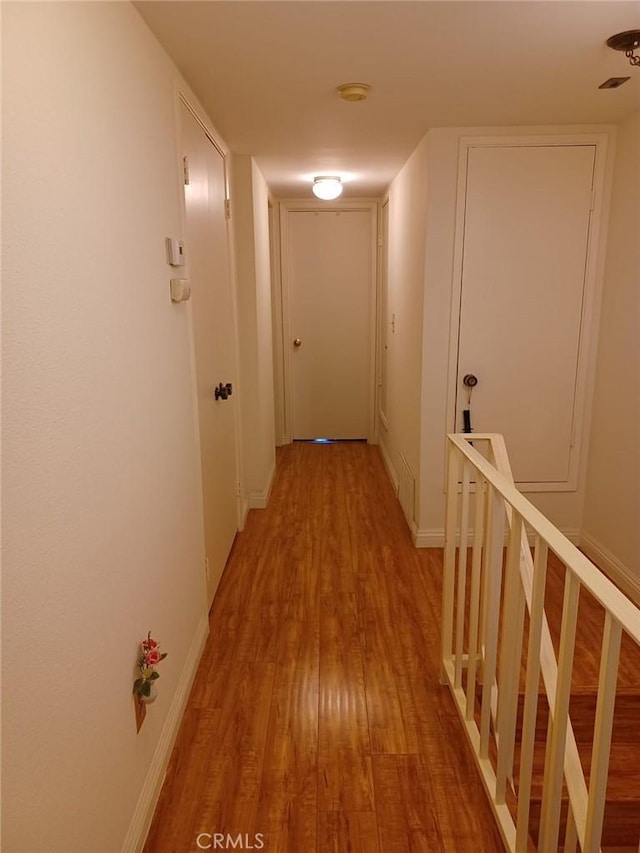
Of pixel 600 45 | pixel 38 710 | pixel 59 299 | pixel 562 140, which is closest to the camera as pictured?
pixel 38 710

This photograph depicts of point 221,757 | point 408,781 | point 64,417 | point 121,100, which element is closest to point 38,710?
point 64,417

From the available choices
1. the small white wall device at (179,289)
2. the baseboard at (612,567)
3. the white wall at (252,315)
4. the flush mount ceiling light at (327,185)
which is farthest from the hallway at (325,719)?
the flush mount ceiling light at (327,185)

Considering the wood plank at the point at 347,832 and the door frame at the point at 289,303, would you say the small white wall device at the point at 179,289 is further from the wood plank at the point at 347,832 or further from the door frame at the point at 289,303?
the door frame at the point at 289,303

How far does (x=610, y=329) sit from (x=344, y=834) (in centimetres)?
256

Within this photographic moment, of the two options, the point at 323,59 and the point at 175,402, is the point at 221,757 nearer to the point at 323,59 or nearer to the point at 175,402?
the point at 175,402

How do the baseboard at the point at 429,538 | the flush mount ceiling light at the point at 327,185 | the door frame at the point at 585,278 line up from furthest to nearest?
the flush mount ceiling light at the point at 327,185, the baseboard at the point at 429,538, the door frame at the point at 585,278

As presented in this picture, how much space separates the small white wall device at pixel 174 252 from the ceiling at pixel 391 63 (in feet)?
1.98

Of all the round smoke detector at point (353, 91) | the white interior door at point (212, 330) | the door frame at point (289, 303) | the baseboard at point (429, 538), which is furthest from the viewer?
the door frame at point (289, 303)

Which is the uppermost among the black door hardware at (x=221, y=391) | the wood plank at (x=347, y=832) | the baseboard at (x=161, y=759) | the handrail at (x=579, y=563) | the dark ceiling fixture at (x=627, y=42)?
the dark ceiling fixture at (x=627, y=42)

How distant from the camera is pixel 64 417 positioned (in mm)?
1092

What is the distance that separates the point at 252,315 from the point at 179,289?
1690 mm

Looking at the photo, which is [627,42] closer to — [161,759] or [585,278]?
[585,278]

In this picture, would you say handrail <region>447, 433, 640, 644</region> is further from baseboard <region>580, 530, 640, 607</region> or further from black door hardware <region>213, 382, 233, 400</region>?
baseboard <region>580, 530, 640, 607</region>

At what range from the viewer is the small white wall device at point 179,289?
74.8 inches
